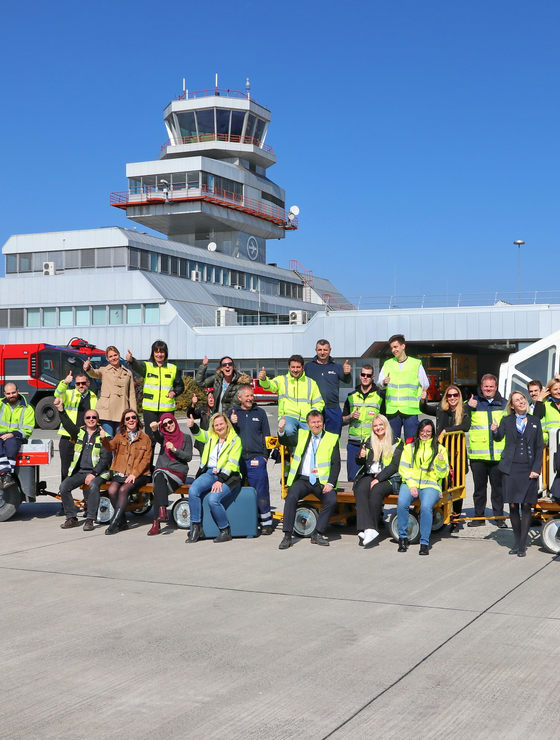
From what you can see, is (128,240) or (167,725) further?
(128,240)

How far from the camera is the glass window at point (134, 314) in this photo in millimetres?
48844

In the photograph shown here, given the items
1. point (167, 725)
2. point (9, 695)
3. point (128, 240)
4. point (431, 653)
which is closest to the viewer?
point (167, 725)

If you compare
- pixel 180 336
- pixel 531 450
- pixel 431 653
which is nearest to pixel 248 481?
pixel 531 450

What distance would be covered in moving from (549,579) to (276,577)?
2.51m

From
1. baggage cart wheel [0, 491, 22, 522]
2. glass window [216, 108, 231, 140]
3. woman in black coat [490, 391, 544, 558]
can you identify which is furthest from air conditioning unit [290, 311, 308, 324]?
woman in black coat [490, 391, 544, 558]

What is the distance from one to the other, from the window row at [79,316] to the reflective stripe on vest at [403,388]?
4008 cm

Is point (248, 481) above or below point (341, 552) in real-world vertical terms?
above

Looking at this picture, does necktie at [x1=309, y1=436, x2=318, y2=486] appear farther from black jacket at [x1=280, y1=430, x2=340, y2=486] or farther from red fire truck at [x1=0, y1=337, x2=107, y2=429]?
red fire truck at [x1=0, y1=337, x2=107, y2=429]

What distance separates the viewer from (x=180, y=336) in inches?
1938

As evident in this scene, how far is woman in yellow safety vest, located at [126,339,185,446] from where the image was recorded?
1078 centimetres

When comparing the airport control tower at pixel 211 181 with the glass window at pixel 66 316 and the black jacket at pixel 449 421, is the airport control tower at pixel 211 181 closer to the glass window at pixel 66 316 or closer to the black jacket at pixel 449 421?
the glass window at pixel 66 316

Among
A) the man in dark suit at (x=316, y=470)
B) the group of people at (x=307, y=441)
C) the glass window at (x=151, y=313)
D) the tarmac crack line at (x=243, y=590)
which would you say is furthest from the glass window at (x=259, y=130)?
the tarmac crack line at (x=243, y=590)

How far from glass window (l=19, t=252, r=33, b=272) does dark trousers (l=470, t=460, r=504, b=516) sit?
46.2m

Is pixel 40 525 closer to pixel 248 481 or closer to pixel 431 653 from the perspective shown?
pixel 248 481
